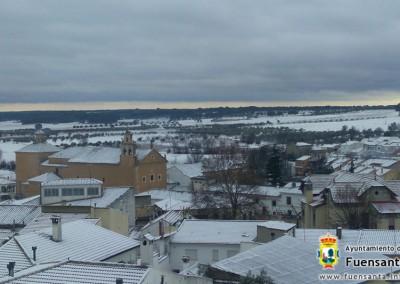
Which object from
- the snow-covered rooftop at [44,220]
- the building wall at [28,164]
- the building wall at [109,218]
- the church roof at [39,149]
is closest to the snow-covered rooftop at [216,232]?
the building wall at [109,218]

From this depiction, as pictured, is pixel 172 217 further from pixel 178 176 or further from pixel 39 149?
pixel 39 149

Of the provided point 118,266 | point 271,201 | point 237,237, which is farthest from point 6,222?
point 271,201

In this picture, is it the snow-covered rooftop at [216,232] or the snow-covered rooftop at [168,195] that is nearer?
the snow-covered rooftop at [216,232]

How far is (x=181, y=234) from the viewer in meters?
30.8

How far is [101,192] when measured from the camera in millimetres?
42656

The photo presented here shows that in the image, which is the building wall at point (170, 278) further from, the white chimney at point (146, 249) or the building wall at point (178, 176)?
the building wall at point (178, 176)

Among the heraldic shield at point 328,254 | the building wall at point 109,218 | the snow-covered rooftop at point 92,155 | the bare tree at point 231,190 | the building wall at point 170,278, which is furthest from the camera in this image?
the snow-covered rooftop at point 92,155

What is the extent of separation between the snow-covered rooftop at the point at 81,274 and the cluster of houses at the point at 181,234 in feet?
0.08

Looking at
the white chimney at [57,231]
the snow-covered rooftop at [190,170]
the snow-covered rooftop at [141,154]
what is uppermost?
the white chimney at [57,231]

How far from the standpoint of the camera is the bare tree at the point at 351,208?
35.1 metres

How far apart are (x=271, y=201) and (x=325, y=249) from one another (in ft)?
128

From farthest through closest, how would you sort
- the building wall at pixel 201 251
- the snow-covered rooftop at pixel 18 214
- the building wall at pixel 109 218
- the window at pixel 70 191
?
the window at pixel 70 191, the snow-covered rooftop at pixel 18 214, the building wall at pixel 109 218, the building wall at pixel 201 251

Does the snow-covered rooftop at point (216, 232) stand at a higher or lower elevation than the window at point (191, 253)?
higher

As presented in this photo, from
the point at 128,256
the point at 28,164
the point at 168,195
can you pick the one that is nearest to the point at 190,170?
the point at 28,164
